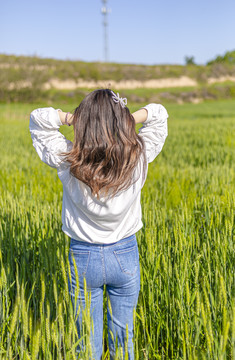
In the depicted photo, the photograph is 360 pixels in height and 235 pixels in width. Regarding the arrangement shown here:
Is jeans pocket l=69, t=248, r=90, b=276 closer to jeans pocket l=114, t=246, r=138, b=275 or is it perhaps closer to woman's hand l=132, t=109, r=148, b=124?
jeans pocket l=114, t=246, r=138, b=275

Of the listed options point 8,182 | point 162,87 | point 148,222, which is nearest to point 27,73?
point 162,87

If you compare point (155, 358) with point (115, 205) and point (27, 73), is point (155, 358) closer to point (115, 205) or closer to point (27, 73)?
point (115, 205)

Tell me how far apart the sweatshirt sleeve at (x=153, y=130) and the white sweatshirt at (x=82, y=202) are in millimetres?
112

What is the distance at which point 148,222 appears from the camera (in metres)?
2.24

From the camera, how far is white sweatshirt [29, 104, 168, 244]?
51.3 inches

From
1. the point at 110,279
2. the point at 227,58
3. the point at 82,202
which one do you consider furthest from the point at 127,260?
the point at 227,58

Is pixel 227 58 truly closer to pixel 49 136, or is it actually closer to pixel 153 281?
pixel 153 281

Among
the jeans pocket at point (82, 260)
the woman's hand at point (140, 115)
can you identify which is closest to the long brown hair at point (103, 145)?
the woman's hand at point (140, 115)

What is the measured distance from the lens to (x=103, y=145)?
1208 millimetres

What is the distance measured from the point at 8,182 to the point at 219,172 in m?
2.44

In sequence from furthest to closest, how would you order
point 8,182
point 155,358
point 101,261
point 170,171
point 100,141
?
1. point 170,171
2. point 8,182
3. point 155,358
4. point 101,261
5. point 100,141

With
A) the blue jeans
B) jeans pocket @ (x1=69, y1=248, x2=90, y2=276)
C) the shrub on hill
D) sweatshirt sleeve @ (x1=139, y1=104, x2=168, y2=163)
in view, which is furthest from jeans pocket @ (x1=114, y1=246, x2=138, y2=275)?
the shrub on hill

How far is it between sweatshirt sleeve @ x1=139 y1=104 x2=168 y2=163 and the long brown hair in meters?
0.18

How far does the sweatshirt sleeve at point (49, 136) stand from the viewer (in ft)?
4.33
